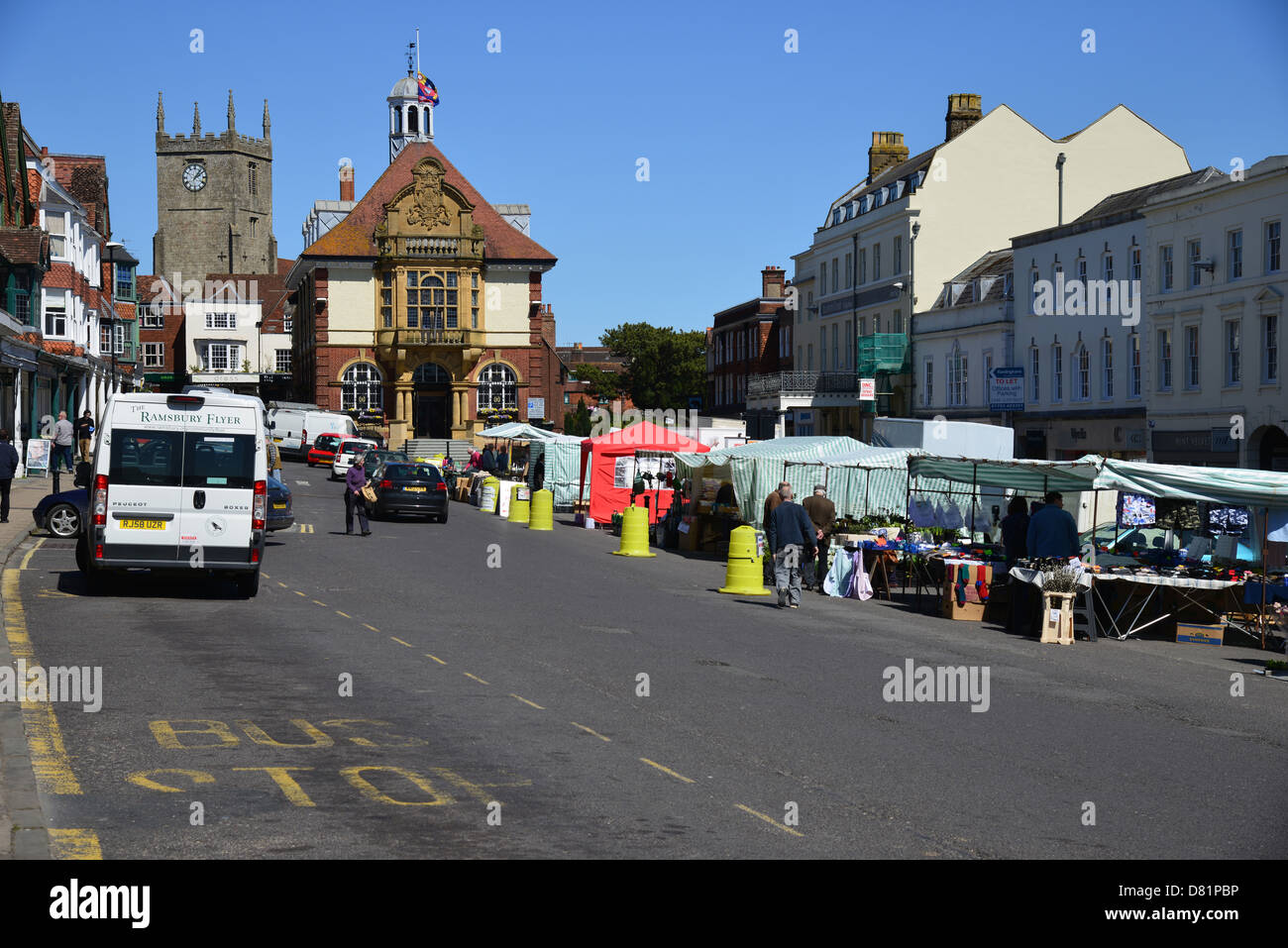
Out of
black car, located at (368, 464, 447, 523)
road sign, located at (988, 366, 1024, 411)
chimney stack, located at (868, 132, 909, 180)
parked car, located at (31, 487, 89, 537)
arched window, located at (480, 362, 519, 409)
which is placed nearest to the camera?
parked car, located at (31, 487, 89, 537)

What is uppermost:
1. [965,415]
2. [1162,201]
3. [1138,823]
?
[1162,201]

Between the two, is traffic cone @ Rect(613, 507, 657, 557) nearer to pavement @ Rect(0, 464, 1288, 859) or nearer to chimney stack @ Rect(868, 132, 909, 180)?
pavement @ Rect(0, 464, 1288, 859)

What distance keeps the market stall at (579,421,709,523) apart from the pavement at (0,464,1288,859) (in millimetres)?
19981

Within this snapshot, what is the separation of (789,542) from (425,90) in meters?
85.3

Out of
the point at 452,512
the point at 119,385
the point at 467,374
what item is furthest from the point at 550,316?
the point at 452,512

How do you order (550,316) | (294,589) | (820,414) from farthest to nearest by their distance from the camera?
(550,316), (820,414), (294,589)

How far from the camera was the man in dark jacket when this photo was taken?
21.3m

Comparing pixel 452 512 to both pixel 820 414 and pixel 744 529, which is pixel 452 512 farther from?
pixel 820 414

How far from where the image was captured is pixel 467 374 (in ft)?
259

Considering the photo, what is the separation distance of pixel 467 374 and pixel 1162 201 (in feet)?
146

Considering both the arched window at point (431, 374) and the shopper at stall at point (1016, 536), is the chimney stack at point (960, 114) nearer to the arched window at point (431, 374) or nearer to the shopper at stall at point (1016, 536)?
the arched window at point (431, 374)

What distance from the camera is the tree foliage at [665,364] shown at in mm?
105625

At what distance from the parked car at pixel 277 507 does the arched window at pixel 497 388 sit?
49265 millimetres

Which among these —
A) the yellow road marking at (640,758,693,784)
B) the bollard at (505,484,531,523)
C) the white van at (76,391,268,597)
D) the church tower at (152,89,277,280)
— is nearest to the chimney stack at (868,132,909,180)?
the bollard at (505,484,531,523)
